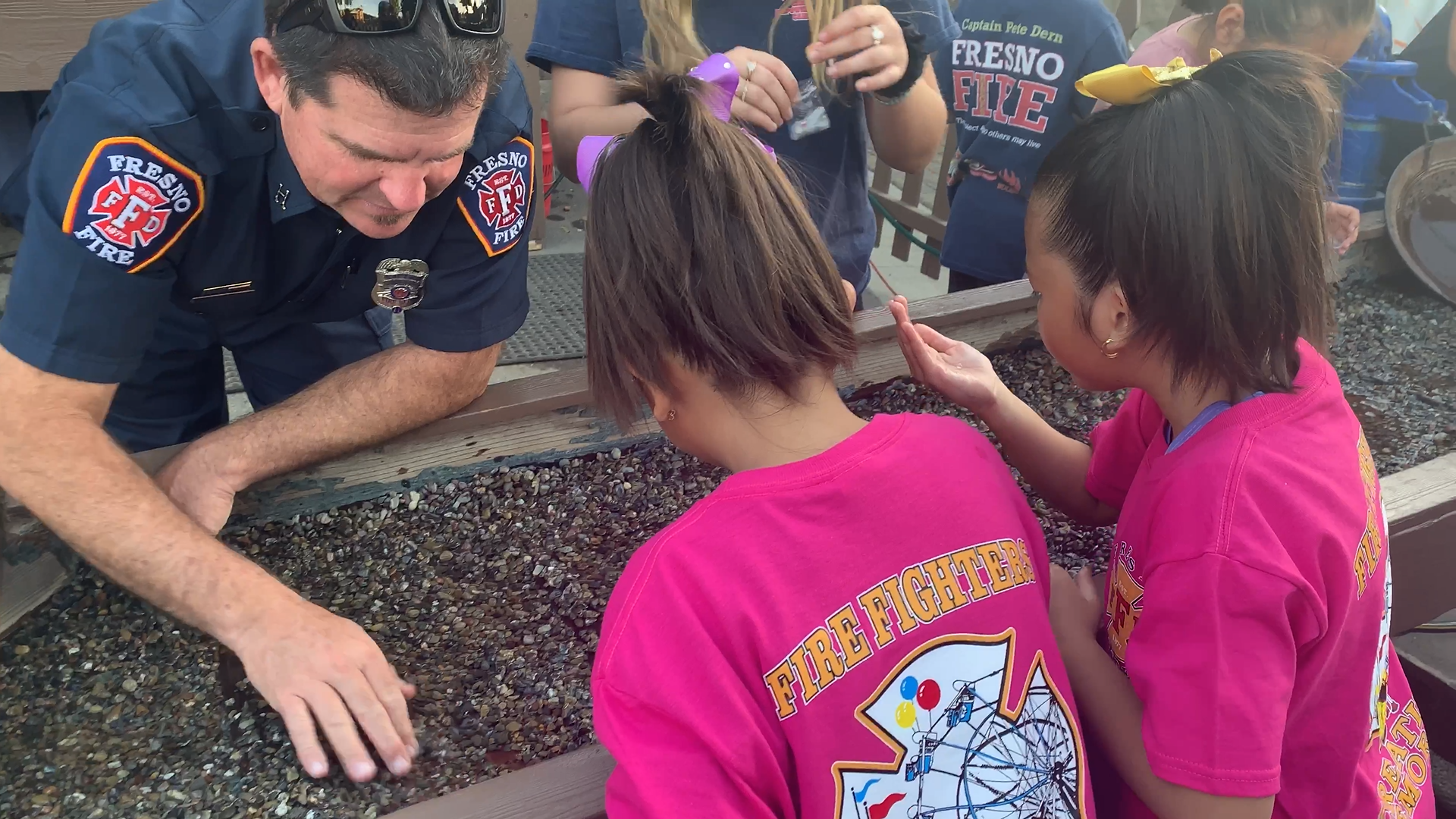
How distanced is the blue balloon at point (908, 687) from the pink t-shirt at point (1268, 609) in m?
0.25

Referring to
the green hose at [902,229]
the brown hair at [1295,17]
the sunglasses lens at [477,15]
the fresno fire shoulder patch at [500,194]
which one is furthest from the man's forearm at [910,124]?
the green hose at [902,229]

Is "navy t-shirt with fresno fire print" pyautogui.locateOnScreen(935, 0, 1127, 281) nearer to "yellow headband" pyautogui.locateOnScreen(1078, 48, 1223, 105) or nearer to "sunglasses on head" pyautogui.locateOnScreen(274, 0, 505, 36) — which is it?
"yellow headband" pyautogui.locateOnScreen(1078, 48, 1223, 105)

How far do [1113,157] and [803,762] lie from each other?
73cm

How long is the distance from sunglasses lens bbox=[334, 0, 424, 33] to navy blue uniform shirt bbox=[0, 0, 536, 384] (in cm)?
30

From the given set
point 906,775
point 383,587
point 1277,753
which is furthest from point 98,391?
point 1277,753

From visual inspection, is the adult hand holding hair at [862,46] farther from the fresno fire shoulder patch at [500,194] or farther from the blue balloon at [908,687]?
the blue balloon at [908,687]

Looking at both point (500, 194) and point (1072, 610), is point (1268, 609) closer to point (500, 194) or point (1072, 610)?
point (1072, 610)

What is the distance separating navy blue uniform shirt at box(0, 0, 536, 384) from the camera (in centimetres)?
138

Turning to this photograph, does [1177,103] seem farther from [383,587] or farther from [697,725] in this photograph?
[383,587]

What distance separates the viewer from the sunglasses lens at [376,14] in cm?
129

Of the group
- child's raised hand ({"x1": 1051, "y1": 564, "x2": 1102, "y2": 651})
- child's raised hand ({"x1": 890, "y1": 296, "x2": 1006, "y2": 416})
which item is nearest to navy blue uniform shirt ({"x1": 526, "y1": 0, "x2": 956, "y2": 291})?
child's raised hand ({"x1": 890, "y1": 296, "x2": 1006, "y2": 416})

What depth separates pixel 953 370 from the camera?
1.60 metres

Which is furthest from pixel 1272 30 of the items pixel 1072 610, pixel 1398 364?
pixel 1072 610

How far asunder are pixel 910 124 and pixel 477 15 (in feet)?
3.00
